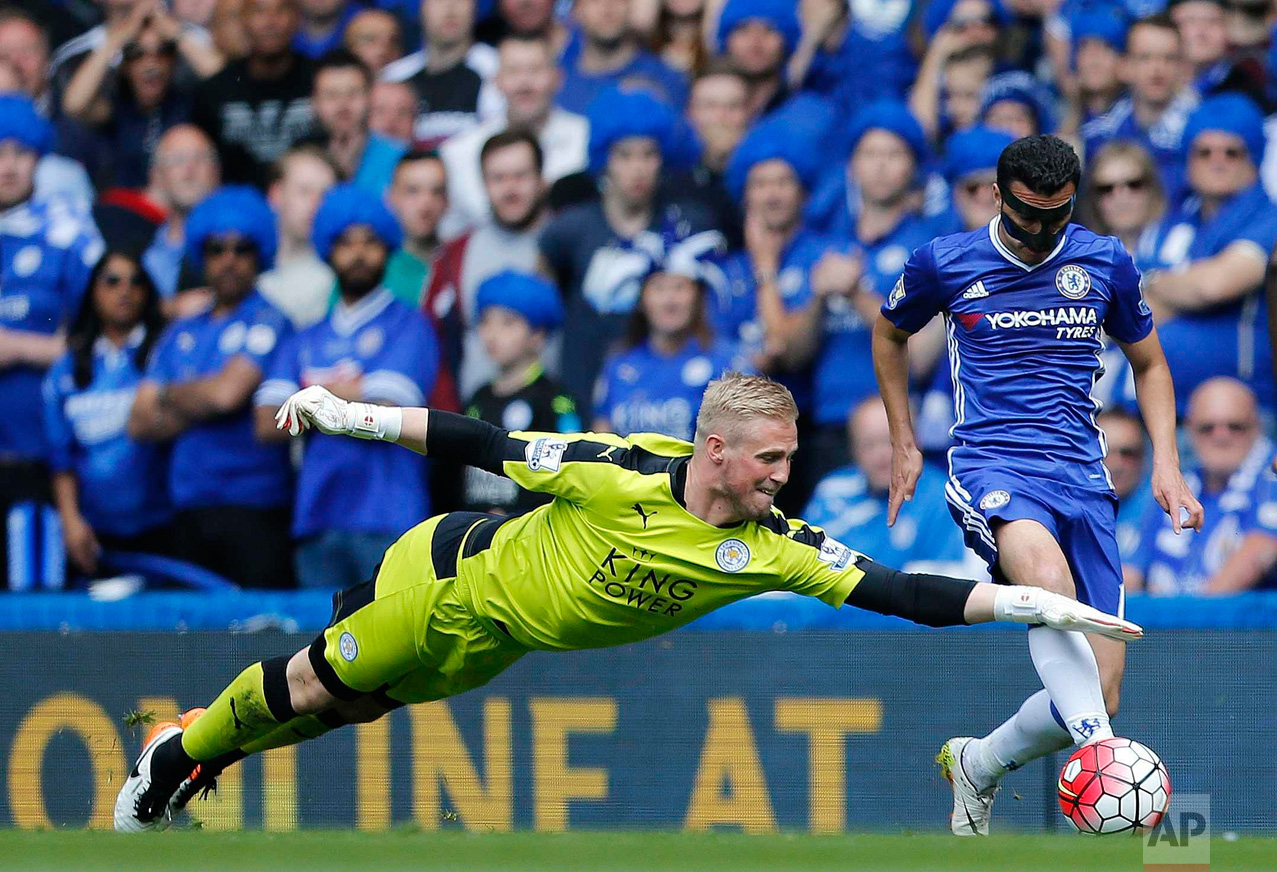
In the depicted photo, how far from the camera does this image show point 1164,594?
8570 mm

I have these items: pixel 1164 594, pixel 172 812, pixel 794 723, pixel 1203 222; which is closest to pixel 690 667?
pixel 794 723

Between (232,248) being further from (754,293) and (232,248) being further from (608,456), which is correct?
(608,456)

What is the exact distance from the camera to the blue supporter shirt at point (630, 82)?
1004cm

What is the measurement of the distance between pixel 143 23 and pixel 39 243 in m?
1.57

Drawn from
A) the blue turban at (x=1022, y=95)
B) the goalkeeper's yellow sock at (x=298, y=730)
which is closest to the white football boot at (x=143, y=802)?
the goalkeeper's yellow sock at (x=298, y=730)

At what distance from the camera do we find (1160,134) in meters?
9.12

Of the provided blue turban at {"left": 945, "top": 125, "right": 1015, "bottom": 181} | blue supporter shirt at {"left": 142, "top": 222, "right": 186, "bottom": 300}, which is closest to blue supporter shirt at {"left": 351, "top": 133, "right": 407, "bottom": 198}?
blue supporter shirt at {"left": 142, "top": 222, "right": 186, "bottom": 300}

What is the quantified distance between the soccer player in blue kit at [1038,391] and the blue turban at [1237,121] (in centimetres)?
296

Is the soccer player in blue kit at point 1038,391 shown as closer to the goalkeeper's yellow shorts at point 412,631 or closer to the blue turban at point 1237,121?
the goalkeeper's yellow shorts at point 412,631

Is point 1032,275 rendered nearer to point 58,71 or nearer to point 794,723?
point 794,723

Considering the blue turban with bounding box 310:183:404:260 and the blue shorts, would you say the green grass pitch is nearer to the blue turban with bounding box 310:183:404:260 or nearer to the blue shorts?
the blue shorts

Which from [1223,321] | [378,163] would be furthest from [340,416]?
[1223,321]

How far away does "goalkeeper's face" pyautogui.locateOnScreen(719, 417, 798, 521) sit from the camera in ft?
17.1

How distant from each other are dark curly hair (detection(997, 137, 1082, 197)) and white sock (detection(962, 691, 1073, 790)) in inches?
70.4
